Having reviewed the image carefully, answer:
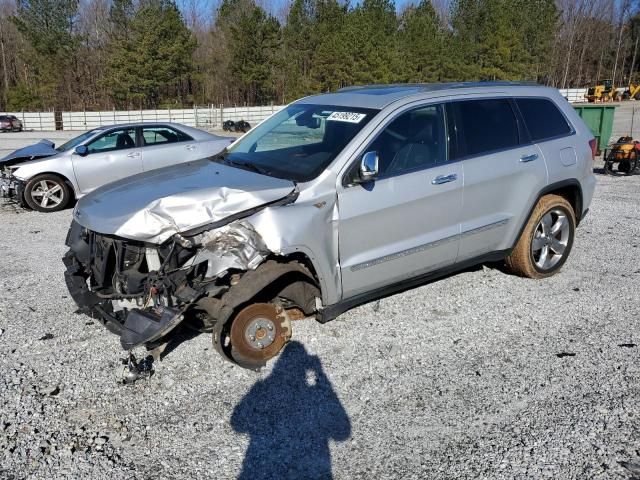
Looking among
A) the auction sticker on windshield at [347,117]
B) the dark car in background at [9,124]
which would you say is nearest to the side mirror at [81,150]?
the auction sticker on windshield at [347,117]

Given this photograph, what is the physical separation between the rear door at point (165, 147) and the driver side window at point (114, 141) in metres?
0.24

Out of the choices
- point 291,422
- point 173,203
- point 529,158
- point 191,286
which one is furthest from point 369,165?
point 529,158

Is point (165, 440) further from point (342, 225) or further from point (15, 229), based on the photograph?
point (15, 229)

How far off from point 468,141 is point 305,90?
5452 centimetres

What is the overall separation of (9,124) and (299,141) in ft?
141

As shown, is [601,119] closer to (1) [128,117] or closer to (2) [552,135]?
(2) [552,135]

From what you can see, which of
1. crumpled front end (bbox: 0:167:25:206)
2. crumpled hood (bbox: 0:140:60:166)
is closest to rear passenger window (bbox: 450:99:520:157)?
crumpled hood (bbox: 0:140:60:166)

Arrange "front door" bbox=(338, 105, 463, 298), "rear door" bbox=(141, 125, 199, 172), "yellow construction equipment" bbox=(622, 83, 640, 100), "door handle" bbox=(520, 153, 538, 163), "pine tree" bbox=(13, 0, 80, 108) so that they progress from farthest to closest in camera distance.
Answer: "yellow construction equipment" bbox=(622, 83, 640, 100) < "pine tree" bbox=(13, 0, 80, 108) < "rear door" bbox=(141, 125, 199, 172) < "door handle" bbox=(520, 153, 538, 163) < "front door" bbox=(338, 105, 463, 298)

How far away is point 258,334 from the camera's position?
383cm

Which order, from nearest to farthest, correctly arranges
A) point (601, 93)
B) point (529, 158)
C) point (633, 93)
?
1. point (529, 158)
2. point (601, 93)
3. point (633, 93)

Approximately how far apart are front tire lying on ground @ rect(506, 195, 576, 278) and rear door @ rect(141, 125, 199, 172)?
6473 mm

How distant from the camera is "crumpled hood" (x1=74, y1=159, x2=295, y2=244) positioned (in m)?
3.50

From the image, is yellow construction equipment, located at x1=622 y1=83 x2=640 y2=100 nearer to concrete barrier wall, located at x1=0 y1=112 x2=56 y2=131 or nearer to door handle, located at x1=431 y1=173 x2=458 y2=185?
concrete barrier wall, located at x1=0 y1=112 x2=56 y2=131

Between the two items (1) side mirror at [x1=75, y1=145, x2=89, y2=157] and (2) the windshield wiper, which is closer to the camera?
(2) the windshield wiper
